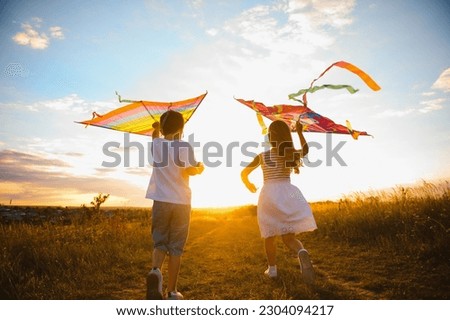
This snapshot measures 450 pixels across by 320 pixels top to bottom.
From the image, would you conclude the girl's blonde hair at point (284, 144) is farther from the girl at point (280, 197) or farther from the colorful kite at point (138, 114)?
the colorful kite at point (138, 114)

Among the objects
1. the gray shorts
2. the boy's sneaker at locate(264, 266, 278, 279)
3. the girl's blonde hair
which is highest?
the girl's blonde hair

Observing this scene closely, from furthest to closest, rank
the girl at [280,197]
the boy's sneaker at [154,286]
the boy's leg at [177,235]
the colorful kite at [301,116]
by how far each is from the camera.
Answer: the colorful kite at [301,116], the girl at [280,197], the boy's leg at [177,235], the boy's sneaker at [154,286]

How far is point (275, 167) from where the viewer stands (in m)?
5.36

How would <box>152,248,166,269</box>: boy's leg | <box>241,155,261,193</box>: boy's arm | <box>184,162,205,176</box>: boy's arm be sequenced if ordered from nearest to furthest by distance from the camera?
<box>152,248,166,269</box>: boy's leg → <box>184,162,205,176</box>: boy's arm → <box>241,155,261,193</box>: boy's arm

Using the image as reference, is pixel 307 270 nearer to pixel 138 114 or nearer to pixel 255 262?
pixel 255 262

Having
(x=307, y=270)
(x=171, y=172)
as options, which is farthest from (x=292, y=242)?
(x=171, y=172)

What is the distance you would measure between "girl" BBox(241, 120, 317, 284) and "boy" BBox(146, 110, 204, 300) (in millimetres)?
1369

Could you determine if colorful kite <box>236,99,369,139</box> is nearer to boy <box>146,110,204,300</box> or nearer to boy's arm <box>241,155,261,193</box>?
boy's arm <box>241,155,261,193</box>

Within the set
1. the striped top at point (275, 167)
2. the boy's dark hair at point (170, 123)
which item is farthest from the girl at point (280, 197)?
the boy's dark hair at point (170, 123)

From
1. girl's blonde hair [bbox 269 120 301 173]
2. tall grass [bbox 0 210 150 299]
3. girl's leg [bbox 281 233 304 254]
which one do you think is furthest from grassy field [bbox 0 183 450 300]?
girl's blonde hair [bbox 269 120 301 173]

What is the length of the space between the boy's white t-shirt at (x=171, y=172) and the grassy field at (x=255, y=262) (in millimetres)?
1384

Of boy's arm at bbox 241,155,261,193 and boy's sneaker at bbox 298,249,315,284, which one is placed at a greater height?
boy's arm at bbox 241,155,261,193

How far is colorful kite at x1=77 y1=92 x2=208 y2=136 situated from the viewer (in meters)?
6.86

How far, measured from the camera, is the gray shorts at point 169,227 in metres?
4.28
